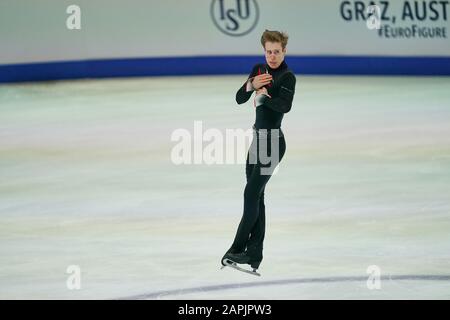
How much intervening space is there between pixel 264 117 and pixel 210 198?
378 centimetres

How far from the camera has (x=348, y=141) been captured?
38.8 ft

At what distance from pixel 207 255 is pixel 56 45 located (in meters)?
9.93

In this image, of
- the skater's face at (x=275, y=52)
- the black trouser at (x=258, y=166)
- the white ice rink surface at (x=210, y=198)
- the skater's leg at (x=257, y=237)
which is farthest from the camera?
the white ice rink surface at (x=210, y=198)

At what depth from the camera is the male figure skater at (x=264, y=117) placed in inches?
204

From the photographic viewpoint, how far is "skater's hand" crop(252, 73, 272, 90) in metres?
5.16

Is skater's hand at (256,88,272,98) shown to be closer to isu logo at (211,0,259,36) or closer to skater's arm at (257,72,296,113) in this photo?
skater's arm at (257,72,296,113)

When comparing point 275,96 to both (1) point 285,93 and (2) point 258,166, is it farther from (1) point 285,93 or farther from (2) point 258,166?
(2) point 258,166

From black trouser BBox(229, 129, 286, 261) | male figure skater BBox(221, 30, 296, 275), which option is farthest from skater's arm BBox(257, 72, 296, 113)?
black trouser BBox(229, 129, 286, 261)

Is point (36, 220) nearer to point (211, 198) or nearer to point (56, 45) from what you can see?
point (211, 198)

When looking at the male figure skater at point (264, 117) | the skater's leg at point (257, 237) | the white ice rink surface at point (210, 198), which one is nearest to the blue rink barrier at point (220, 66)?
the white ice rink surface at point (210, 198)

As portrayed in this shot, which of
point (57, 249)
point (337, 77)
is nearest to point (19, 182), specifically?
point (57, 249)

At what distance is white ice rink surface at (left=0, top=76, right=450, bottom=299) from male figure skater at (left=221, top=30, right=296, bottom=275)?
0.84 m

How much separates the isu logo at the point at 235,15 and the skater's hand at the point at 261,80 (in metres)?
11.7

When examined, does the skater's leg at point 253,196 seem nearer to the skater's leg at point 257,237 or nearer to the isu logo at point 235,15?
the skater's leg at point 257,237
